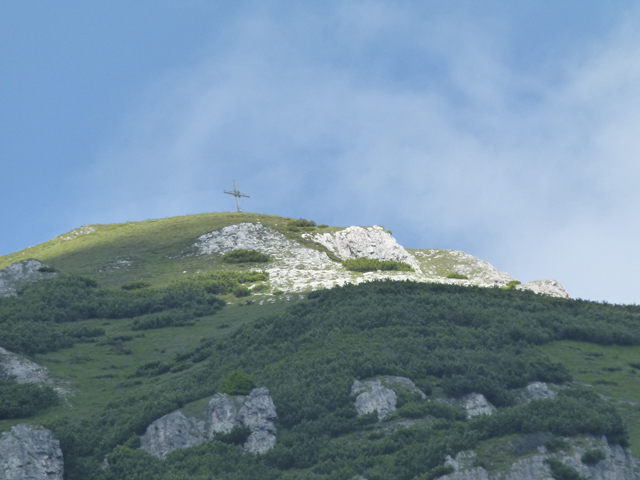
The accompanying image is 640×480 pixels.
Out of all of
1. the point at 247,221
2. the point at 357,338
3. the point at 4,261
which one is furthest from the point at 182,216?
the point at 357,338

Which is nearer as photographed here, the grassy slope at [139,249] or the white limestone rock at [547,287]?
the white limestone rock at [547,287]

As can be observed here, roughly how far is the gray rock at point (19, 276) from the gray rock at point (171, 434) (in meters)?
38.7

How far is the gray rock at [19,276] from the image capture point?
205 ft

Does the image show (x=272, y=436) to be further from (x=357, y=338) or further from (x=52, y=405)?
(x=52, y=405)

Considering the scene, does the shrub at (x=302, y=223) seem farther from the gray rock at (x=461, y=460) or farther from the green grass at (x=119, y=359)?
the gray rock at (x=461, y=460)

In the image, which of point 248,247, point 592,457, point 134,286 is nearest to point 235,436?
point 592,457

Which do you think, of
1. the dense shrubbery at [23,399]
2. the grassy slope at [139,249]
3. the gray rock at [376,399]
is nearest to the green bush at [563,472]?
the gray rock at [376,399]

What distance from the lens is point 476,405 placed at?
107ft

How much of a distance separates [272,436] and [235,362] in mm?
10550

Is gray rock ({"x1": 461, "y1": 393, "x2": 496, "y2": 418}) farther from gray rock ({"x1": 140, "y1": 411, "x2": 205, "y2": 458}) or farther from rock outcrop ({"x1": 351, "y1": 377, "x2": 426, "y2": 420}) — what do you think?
gray rock ({"x1": 140, "y1": 411, "x2": 205, "y2": 458})

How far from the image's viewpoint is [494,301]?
52125mm

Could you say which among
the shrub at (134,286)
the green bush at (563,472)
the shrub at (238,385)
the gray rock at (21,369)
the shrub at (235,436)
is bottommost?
the green bush at (563,472)

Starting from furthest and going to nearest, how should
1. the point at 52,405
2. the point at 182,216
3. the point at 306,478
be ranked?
the point at 182,216 → the point at 52,405 → the point at 306,478

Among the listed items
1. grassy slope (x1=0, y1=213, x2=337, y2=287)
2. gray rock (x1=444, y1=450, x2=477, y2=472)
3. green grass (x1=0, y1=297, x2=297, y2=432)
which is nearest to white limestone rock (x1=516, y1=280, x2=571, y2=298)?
green grass (x1=0, y1=297, x2=297, y2=432)
